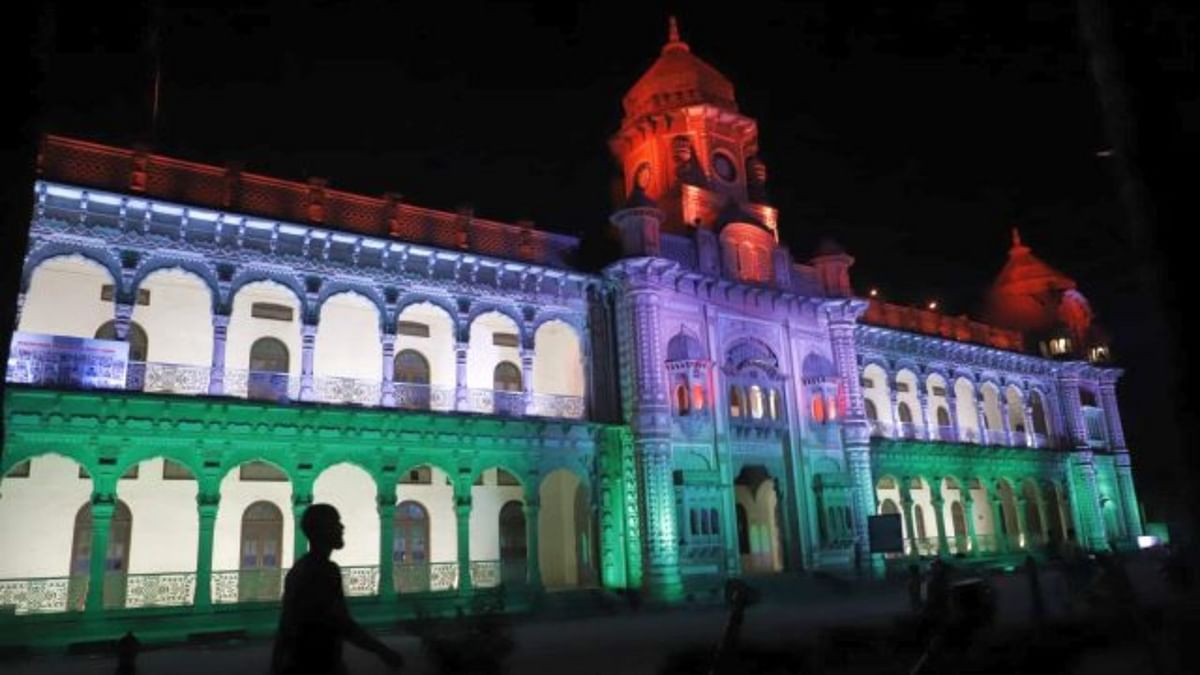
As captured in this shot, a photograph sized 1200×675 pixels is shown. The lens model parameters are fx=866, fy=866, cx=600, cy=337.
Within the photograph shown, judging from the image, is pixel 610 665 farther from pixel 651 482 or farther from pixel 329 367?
pixel 329 367

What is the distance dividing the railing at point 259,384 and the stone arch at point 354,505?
365cm

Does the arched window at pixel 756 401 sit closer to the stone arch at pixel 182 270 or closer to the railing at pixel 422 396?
the railing at pixel 422 396

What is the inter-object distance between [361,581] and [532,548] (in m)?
4.34

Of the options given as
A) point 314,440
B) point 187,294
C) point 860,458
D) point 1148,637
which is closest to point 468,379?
point 314,440

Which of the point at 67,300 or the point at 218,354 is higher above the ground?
the point at 67,300

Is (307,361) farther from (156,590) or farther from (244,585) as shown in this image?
(156,590)

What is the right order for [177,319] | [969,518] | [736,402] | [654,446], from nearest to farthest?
[177,319] < [654,446] < [736,402] < [969,518]

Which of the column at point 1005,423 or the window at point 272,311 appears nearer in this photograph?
the window at point 272,311

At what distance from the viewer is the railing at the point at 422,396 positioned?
22016 millimetres

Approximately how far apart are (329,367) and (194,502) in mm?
4837

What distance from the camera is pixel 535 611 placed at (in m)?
21.3

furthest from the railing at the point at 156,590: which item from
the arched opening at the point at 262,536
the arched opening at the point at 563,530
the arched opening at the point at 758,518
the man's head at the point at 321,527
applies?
the arched opening at the point at 758,518

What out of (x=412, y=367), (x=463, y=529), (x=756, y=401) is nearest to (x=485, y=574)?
(x=463, y=529)

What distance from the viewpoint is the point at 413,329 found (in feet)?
82.4
